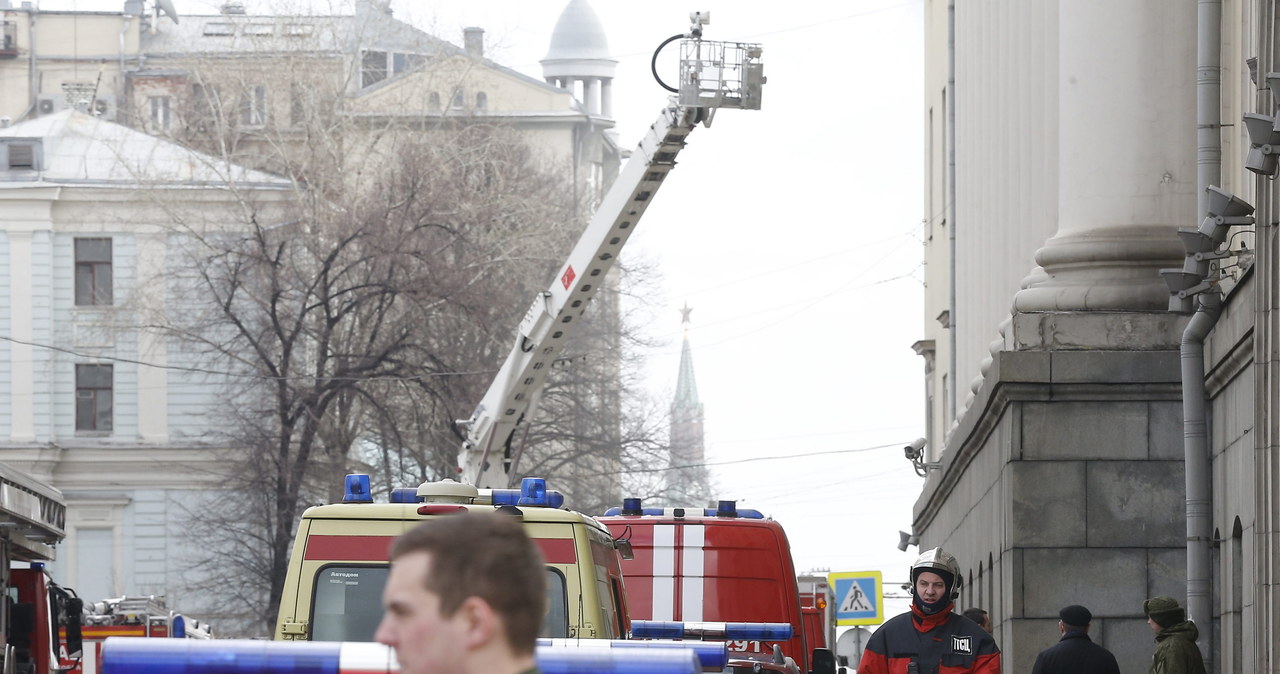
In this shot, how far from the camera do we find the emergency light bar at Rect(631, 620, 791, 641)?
13.4m

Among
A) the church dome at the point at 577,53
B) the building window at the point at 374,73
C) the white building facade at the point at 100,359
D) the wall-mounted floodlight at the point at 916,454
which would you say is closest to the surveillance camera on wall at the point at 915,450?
the wall-mounted floodlight at the point at 916,454

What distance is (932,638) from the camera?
32.0 ft

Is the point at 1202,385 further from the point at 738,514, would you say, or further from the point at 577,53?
the point at 577,53

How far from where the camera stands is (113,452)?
216 feet

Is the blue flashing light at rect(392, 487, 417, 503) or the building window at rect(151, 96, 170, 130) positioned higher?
the building window at rect(151, 96, 170, 130)

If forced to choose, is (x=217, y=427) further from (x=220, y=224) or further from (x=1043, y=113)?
(x=1043, y=113)

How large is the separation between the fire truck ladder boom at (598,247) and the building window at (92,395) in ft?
122

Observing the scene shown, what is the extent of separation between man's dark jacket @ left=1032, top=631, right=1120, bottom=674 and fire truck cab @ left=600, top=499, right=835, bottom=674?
261cm

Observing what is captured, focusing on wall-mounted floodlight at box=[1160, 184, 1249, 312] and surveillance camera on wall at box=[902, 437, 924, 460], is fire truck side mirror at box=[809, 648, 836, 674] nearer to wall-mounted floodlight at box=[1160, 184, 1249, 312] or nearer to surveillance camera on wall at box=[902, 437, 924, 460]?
wall-mounted floodlight at box=[1160, 184, 1249, 312]

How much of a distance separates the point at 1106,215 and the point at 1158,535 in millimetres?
2525


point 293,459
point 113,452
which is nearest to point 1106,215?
point 293,459

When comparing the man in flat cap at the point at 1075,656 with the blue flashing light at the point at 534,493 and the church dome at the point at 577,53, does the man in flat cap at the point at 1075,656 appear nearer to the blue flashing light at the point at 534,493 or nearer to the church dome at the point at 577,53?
the blue flashing light at the point at 534,493

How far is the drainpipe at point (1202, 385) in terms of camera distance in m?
15.8

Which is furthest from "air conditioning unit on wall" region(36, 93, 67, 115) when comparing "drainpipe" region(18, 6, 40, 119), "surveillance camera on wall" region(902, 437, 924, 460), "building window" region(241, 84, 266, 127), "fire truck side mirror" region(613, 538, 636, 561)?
"fire truck side mirror" region(613, 538, 636, 561)
